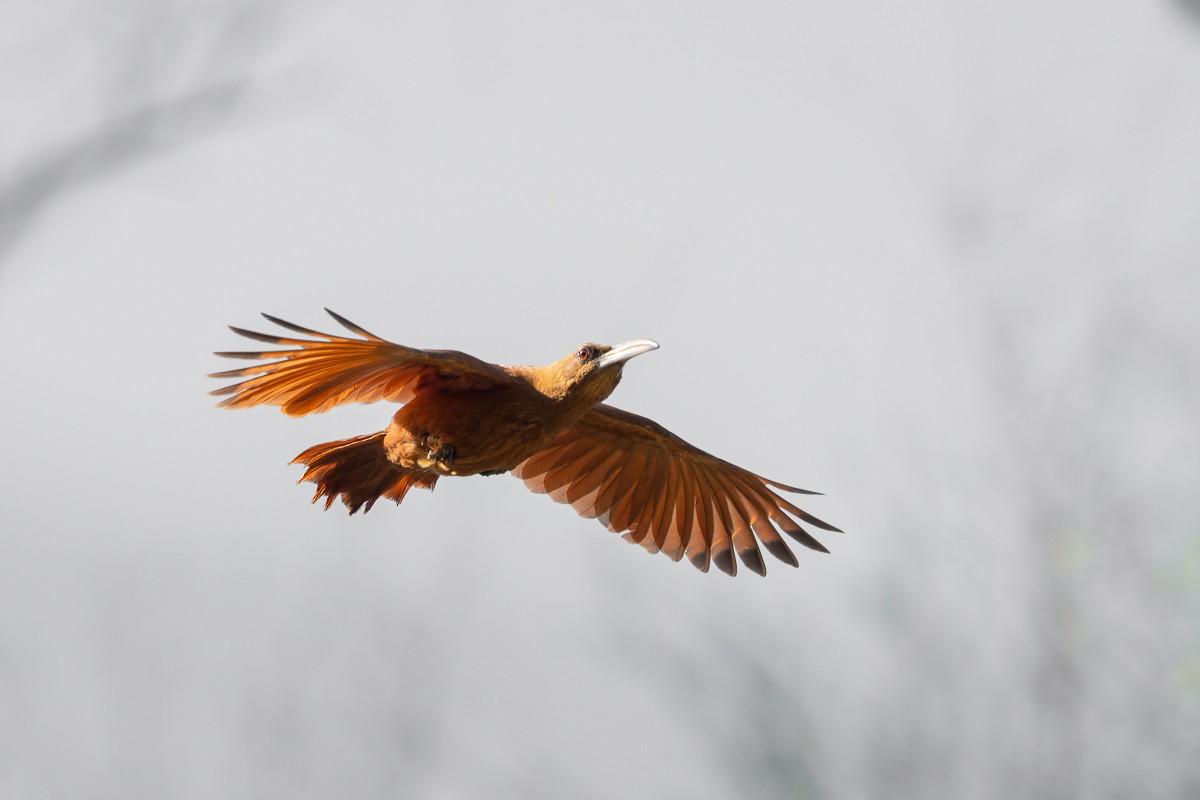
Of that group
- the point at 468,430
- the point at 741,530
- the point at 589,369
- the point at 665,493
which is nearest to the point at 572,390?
the point at 589,369

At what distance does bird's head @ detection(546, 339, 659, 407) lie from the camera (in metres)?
3.94

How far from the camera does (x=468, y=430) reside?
13.0 ft

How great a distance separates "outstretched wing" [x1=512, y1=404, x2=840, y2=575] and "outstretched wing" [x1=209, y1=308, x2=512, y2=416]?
1296mm

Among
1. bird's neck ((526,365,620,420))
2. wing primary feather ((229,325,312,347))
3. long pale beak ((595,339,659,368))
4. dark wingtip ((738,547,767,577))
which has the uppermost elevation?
dark wingtip ((738,547,767,577))

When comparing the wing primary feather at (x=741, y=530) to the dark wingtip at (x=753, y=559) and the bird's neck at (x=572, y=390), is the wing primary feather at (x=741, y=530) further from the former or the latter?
the bird's neck at (x=572, y=390)

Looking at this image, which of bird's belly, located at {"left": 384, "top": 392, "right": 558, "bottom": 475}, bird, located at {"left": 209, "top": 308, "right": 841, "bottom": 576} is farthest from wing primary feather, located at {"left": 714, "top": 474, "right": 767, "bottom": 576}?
bird's belly, located at {"left": 384, "top": 392, "right": 558, "bottom": 475}

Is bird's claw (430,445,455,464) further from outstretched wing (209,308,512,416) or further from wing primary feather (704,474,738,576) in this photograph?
wing primary feather (704,474,738,576)

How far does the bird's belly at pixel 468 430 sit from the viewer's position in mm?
3965

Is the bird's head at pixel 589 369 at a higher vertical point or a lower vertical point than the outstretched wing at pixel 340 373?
higher

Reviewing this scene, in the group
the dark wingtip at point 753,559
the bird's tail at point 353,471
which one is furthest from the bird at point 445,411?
the dark wingtip at point 753,559

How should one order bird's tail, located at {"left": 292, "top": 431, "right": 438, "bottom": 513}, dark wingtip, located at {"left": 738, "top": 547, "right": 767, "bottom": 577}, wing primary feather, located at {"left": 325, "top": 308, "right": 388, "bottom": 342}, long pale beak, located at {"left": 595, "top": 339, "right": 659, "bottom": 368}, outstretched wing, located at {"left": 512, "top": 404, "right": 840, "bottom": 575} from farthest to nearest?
dark wingtip, located at {"left": 738, "top": 547, "right": 767, "bottom": 577} → outstretched wing, located at {"left": 512, "top": 404, "right": 840, "bottom": 575} → bird's tail, located at {"left": 292, "top": 431, "right": 438, "bottom": 513} → long pale beak, located at {"left": 595, "top": 339, "right": 659, "bottom": 368} → wing primary feather, located at {"left": 325, "top": 308, "right": 388, "bottom": 342}

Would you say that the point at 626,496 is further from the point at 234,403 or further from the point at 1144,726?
the point at 1144,726

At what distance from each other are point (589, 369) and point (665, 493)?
68.8 inches

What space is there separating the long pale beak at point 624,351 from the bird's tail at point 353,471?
2.64ft
